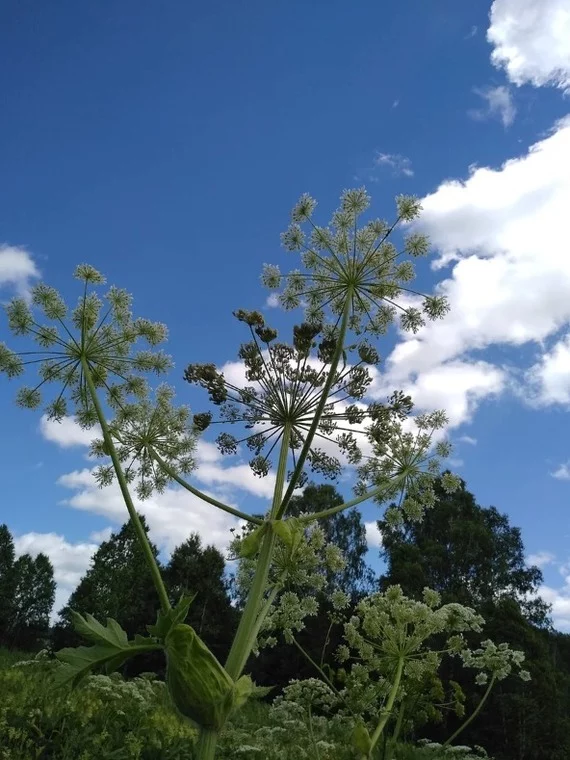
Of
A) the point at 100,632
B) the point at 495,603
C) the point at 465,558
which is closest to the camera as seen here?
the point at 100,632

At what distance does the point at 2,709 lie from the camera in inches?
282

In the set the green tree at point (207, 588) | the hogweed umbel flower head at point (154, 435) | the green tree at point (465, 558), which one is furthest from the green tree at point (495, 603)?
the hogweed umbel flower head at point (154, 435)

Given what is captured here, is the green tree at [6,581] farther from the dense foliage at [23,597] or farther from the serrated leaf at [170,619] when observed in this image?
the serrated leaf at [170,619]

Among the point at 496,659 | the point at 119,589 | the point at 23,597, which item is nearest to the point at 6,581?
the point at 23,597

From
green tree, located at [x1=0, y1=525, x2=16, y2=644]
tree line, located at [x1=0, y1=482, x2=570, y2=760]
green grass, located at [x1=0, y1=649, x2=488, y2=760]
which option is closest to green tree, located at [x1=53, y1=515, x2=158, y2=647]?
tree line, located at [x1=0, y1=482, x2=570, y2=760]

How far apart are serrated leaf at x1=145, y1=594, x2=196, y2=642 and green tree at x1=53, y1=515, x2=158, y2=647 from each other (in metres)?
49.7

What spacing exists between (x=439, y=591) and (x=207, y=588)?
18554 mm

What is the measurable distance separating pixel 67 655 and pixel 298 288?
388cm

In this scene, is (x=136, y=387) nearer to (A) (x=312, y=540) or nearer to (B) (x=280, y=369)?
(B) (x=280, y=369)

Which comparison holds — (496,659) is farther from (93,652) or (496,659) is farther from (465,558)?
(465,558)

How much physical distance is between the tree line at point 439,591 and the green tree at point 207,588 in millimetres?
97

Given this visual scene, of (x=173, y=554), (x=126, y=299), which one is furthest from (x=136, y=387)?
(x=173, y=554)

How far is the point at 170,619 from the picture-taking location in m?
2.71

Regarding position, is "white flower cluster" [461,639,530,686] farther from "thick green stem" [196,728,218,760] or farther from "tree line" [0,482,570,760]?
"tree line" [0,482,570,760]
